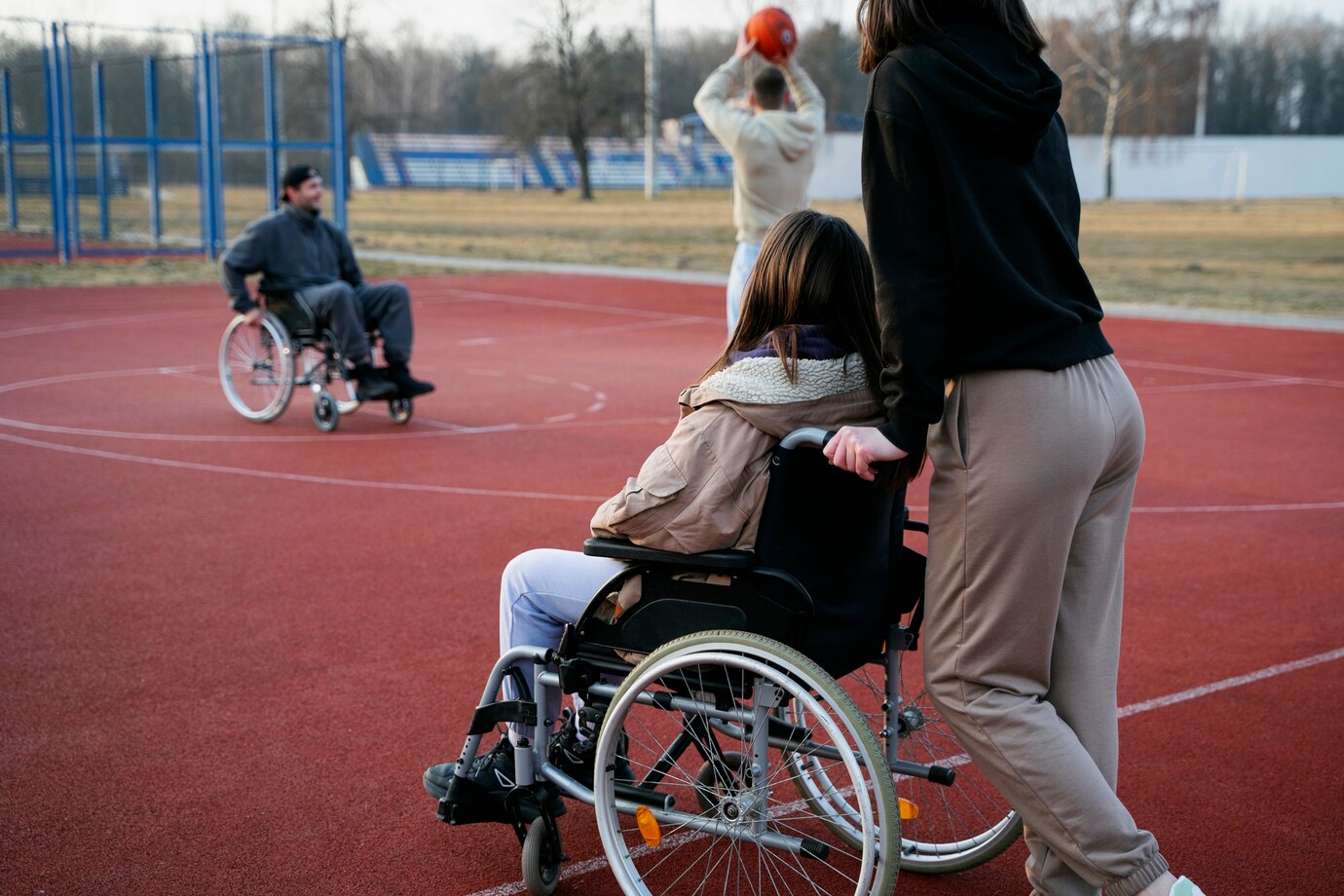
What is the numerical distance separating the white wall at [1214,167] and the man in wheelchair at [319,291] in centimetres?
4706

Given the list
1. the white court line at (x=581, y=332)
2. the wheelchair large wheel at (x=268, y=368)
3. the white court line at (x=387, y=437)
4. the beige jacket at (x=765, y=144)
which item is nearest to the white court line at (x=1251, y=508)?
the white court line at (x=387, y=437)

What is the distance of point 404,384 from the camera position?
755cm

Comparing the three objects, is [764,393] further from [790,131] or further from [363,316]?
[363,316]

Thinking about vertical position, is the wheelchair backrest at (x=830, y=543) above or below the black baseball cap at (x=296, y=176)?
below

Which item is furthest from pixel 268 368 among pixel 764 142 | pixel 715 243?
pixel 715 243

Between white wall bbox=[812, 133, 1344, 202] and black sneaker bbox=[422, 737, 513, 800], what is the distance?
51914 millimetres

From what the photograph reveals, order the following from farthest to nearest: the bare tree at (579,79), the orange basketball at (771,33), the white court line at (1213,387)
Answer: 1. the bare tree at (579,79)
2. the white court line at (1213,387)
3. the orange basketball at (771,33)

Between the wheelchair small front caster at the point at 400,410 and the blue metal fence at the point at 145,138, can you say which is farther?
the blue metal fence at the point at 145,138

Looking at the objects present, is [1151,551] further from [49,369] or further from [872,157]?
[49,369]

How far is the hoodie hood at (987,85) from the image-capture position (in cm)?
211

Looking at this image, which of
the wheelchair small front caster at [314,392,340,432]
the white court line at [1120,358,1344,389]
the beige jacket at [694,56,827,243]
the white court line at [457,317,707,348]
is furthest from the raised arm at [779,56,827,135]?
the white court line at [457,317,707,348]

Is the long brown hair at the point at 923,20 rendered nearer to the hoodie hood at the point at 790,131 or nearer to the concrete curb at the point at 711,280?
the hoodie hood at the point at 790,131

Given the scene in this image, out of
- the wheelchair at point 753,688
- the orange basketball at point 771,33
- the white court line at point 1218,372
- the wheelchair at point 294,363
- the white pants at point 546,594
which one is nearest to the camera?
the wheelchair at point 753,688

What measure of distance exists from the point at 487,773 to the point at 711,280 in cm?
1570
